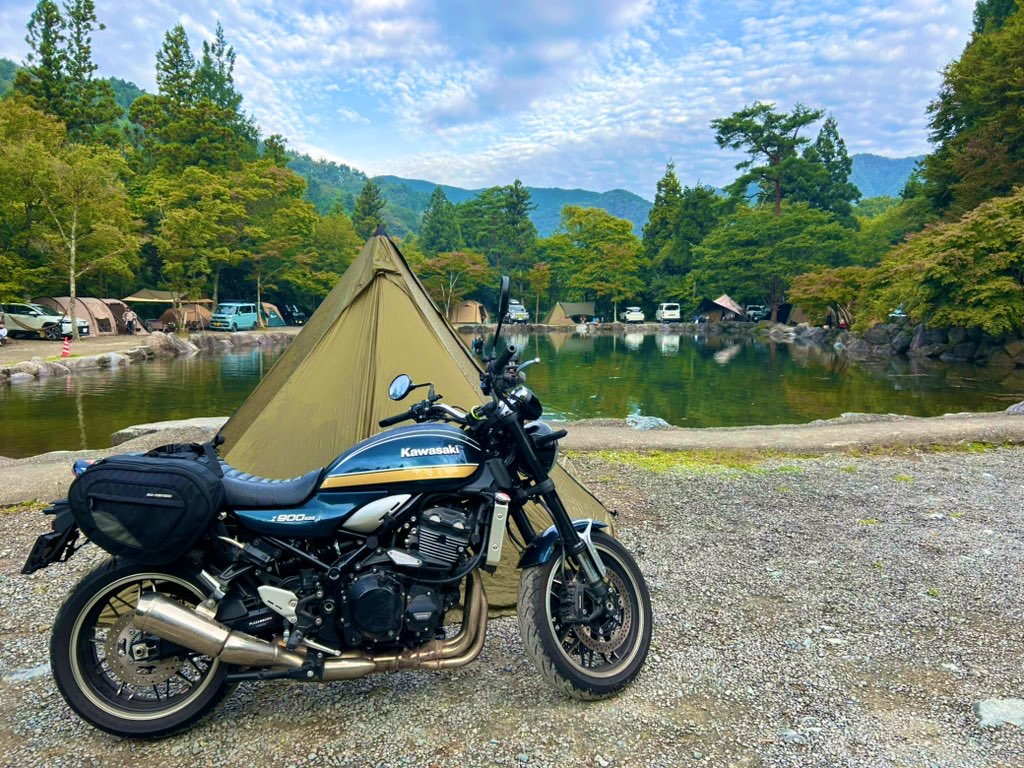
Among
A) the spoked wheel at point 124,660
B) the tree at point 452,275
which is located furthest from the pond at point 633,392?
the tree at point 452,275

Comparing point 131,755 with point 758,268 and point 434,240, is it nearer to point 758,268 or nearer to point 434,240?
point 758,268

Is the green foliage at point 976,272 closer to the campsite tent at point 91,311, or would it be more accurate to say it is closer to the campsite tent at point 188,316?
the campsite tent at point 91,311

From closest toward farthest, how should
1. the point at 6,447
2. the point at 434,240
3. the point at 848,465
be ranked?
the point at 848,465 < the point at 6,447 < the point at 434,240

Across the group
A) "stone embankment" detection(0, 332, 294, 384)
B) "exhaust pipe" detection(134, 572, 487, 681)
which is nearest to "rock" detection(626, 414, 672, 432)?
"exhaust pipe" detection(134, 572, 487, 681)

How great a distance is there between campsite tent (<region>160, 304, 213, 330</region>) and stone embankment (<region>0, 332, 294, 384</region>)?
5168 mm

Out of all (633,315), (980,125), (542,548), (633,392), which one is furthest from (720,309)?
(542,548)

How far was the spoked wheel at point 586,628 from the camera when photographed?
105 inches

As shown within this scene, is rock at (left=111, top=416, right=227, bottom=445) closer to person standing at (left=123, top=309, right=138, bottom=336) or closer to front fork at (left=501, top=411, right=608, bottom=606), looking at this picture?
front fork at (left=501, top=411, right=608, bottom=606)

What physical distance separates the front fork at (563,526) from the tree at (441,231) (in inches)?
2844

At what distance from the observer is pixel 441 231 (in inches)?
2985

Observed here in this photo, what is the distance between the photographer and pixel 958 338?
26672 millimetres

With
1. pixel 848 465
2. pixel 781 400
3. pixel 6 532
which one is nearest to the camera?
pixel 6 532

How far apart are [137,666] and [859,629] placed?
3.71m

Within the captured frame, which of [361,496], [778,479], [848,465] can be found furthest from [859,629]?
[848,465]
